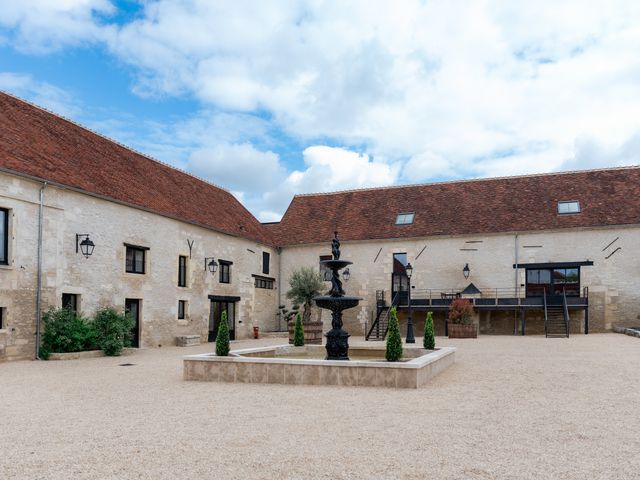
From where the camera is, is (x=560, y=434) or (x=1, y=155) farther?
(x=1, y=155)

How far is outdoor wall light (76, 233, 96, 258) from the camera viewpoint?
16.4 metres

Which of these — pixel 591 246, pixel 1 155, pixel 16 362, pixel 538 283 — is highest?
pixel 1 155

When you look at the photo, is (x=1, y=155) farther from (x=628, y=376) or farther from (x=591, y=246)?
A: (x=591, y=246)

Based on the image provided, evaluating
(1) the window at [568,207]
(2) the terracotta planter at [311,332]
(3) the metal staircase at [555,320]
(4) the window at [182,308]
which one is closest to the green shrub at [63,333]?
(4) the window at [182,308]

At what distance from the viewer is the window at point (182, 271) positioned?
21797mm

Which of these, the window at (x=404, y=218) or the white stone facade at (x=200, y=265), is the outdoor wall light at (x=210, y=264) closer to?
the white stone facade at (x=200, y=265)

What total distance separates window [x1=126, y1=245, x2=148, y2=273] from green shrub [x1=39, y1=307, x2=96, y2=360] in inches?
132

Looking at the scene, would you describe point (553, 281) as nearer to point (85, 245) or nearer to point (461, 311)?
A: point (461, 311)

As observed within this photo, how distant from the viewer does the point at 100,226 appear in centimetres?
1761

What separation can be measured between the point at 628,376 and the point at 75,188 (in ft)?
48.9

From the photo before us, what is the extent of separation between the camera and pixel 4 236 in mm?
14680

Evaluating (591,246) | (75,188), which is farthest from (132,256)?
(591,246)

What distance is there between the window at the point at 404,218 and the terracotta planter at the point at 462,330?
23.3 ft

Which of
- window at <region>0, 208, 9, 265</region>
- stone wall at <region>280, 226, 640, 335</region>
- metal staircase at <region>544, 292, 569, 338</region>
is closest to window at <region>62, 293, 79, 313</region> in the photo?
window at <region>0, 208, 9, 265</region>
